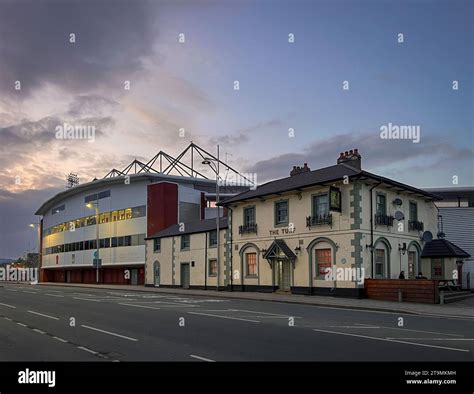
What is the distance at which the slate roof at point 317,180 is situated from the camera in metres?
28.6

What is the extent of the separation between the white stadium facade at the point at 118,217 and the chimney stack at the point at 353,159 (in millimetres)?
21672

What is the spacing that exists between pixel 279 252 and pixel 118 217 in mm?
35163

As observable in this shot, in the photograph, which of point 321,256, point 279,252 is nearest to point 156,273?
point 279,252

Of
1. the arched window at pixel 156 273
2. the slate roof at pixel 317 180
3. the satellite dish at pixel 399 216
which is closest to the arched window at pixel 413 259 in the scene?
the satellite dish at pixel 399 216

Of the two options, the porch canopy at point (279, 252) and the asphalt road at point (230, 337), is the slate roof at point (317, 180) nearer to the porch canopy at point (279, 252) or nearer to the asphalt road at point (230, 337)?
the porch canopy at point (279, 252)

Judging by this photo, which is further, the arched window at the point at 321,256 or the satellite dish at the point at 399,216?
the satellite dish at the point at 399,216

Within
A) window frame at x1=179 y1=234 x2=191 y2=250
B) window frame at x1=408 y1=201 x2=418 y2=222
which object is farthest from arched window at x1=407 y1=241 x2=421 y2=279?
window frame at x1=179 y1=234 x2=191 y2=250

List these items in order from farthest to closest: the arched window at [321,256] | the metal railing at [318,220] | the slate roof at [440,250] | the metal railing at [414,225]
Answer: the metal railing at [414,225] → the slate roof at [440,250] → the metal railing at [318,220] → the arched window at [321,256]

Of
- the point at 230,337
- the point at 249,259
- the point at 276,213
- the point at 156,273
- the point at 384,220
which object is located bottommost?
the point at 156,273

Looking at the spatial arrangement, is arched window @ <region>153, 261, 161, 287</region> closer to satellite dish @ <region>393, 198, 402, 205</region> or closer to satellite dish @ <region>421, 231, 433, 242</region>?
satellite dish @ <region>393, 198, 402, 205</region>

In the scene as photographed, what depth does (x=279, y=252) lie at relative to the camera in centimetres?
3212

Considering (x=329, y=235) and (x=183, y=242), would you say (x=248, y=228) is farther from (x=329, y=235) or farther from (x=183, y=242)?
(x=183, y=242)
